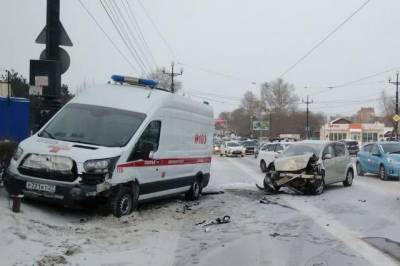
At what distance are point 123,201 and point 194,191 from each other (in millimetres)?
4338

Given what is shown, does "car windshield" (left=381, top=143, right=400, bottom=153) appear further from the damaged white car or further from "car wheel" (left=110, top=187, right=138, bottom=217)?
"car wheel" (left=110, top=187, right=138, bottom=217)

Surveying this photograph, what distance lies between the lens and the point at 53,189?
9625mm

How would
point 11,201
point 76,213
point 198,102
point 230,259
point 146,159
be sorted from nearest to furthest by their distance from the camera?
point 230,259 < point 11,201 < point 76,213 < point 146,159 < point 198,102

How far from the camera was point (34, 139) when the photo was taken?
34.6 ft


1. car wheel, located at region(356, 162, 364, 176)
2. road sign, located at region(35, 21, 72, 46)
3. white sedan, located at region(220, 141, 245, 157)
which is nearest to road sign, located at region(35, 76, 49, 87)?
road sign, located at region(35, 21, 72, 46)

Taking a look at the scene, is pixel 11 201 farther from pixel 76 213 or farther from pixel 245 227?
pixel 245 227

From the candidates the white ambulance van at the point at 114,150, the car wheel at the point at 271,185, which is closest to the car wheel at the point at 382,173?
the car wheel at the point at 271,185

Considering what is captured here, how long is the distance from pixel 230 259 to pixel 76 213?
11.8 feet

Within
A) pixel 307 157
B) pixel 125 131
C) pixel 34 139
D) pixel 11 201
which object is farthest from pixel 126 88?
pixel 307 157

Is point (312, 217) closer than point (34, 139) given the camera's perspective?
No

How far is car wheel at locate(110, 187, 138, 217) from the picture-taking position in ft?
33.0

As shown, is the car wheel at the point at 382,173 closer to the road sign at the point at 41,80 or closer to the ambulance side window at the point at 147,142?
the ambulance side window at the point at 147,142

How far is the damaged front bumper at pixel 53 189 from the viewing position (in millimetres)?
9539

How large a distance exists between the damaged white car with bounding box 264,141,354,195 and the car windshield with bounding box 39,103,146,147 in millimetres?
6887
